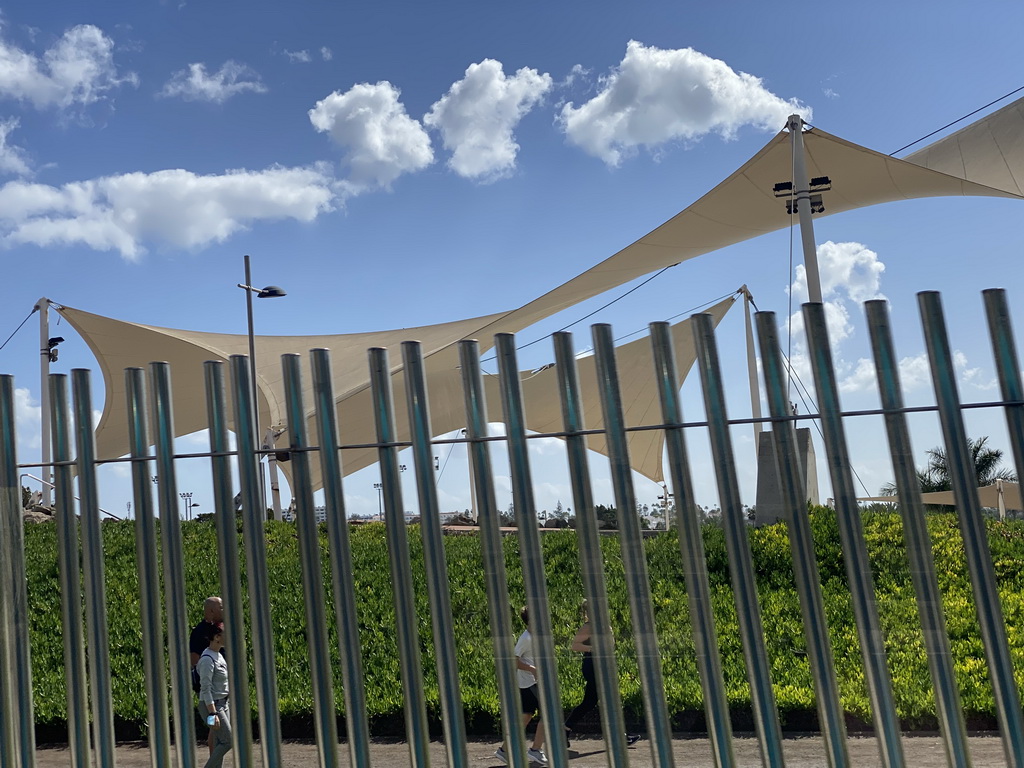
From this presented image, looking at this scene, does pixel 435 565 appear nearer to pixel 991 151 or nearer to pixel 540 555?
pixel 540 555

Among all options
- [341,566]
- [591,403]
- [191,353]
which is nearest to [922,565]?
[341,566]

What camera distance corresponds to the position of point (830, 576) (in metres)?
12.7

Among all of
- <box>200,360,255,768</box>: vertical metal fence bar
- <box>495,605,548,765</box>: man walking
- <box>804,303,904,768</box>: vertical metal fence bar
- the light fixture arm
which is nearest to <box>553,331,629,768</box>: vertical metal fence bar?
<box>804,303,904,768</box>: vertical metal fence bar

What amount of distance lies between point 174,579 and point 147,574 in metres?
0.15

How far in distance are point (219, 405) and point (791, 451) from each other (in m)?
3.07

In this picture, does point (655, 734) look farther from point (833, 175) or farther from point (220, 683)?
point (833, 175)

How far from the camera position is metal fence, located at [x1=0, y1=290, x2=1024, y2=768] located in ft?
15.0

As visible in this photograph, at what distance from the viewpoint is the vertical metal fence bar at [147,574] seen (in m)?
5.16

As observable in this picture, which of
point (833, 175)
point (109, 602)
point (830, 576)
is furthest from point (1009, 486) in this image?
point (109, 602)

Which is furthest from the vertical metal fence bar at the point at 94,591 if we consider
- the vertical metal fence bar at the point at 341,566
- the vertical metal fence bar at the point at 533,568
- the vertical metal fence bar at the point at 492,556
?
the vertical metal fence bar at the point at 533,568

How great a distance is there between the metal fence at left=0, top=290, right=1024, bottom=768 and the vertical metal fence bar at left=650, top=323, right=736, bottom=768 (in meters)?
0.01

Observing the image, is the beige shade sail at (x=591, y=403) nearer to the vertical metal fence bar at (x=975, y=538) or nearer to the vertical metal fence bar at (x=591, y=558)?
the vertical metal fence bar at (x=591, y=558)

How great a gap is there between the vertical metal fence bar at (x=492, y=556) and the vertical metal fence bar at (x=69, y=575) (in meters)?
2.32

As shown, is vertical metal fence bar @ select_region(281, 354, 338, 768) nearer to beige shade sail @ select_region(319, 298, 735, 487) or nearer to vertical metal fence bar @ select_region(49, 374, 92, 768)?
vertical metal fence bar @ select_region(49, 374, 92, 768)
